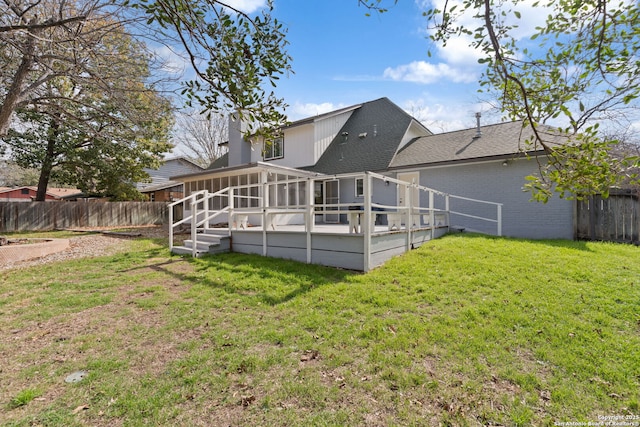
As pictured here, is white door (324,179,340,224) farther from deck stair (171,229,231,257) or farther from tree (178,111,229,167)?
tree (178,111,229,167)

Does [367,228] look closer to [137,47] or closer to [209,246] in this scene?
[209,246]

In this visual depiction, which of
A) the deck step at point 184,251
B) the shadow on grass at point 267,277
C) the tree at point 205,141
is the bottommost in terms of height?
the shadow on grass at point 267,277

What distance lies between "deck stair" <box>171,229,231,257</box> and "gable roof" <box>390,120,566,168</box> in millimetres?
8005

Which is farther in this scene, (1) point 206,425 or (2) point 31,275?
(2) point 31,275

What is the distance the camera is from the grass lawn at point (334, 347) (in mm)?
2414

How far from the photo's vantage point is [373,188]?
1366 cm

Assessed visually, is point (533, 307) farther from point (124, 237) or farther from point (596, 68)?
point (124, 237)

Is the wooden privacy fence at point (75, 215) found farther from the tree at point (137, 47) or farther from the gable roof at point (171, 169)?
the gable roof at point (171, 169)

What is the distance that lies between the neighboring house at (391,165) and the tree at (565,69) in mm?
5001

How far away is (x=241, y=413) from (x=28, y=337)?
3.36 metres

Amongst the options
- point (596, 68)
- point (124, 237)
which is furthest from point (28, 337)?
point (124, 237)

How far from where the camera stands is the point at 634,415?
7.55ft

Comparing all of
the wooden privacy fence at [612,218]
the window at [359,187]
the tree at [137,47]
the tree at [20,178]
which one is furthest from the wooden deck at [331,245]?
the tree at [20,178]

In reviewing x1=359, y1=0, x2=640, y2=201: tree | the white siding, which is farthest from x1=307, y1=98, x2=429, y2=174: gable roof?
x1=359, y1=0, x2=640, y2=201: tree
